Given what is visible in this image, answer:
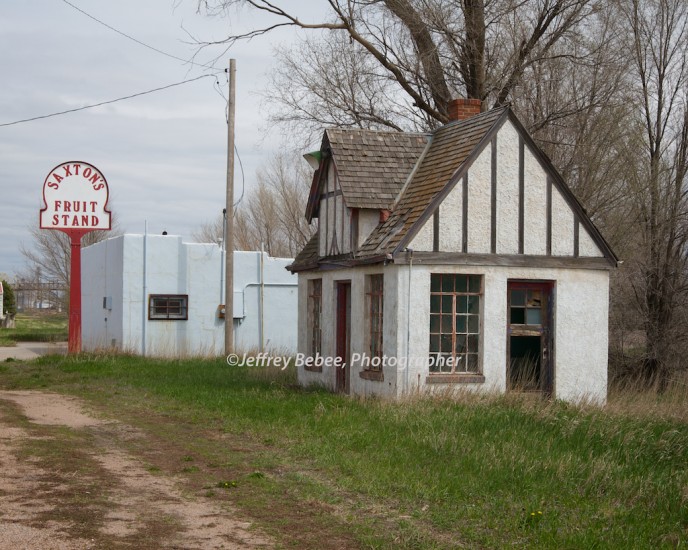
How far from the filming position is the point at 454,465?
9703 mm

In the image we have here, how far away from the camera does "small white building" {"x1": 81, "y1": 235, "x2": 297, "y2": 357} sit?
26.0 meters

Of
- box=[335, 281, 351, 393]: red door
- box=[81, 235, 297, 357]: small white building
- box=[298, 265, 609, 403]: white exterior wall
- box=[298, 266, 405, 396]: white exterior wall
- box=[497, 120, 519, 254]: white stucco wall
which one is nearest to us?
box=[298, 265, 609, 403]: white exterior wall

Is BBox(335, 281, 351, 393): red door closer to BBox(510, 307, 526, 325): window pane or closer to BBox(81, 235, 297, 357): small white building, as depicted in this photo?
BBox(510, 307, 526, 325): window pane

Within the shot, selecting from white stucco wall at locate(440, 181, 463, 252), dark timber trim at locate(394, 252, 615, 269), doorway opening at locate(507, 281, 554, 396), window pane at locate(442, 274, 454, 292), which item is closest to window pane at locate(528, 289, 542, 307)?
doorway opening at locate(507, 281, 554, 396)

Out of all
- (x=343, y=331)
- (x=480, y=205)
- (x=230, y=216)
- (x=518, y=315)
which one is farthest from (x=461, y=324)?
(x=230, y=216)

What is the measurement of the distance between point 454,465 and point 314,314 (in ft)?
30.5

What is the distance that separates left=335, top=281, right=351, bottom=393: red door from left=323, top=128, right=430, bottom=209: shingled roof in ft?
5.96

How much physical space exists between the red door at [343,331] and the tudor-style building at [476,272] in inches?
17.8

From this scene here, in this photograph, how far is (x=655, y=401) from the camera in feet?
52.5

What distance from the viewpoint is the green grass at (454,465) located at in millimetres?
7574

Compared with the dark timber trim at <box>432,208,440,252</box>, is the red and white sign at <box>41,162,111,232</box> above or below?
above

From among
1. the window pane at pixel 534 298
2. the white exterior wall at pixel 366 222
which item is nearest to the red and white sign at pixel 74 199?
the white exterior wall at pixel 366 222

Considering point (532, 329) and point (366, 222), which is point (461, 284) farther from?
point (366, 222)

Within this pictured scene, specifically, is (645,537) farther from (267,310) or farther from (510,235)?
(267,310)
